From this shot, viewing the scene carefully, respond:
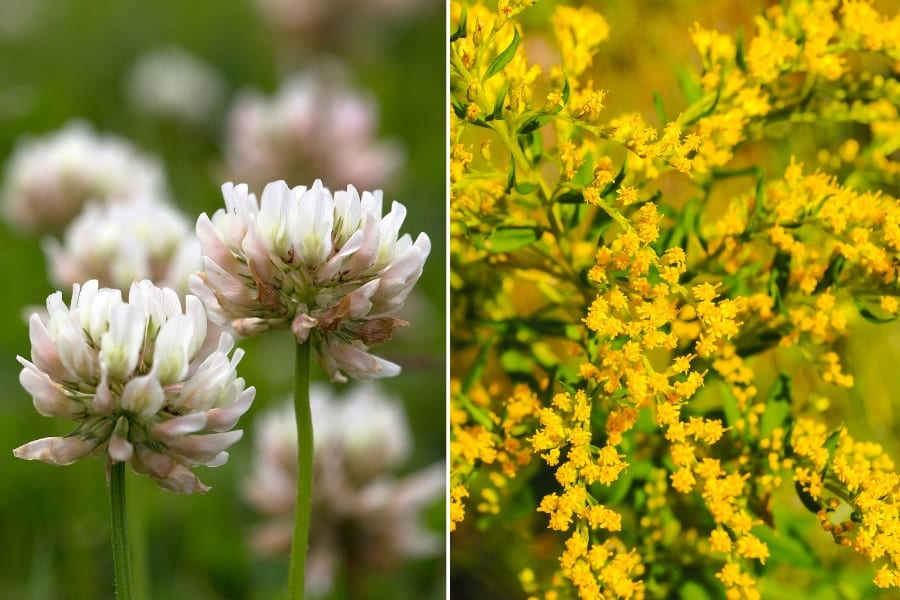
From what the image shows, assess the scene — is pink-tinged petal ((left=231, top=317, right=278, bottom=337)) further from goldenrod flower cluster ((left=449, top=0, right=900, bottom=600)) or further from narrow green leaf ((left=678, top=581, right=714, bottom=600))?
narrow green leaf ((left=678, top=581, right=714, bottom=600))

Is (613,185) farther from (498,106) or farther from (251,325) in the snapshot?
(251,325)

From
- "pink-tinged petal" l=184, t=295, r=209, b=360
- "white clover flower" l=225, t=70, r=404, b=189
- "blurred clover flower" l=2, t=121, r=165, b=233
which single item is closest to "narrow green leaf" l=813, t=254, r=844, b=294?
"pink-tinged petal" l=184, t=295, r=209, b=360

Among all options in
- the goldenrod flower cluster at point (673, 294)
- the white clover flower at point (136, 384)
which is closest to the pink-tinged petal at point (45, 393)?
the white clover flower at point (136, 384)

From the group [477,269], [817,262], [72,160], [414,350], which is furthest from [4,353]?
[817,262]

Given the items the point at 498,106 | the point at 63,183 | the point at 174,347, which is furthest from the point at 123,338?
the point at 63,183

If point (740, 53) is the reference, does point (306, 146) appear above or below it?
below

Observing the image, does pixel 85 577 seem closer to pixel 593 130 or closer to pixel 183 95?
pixel 593 130
